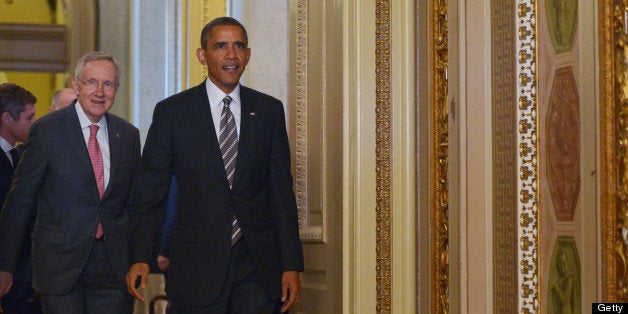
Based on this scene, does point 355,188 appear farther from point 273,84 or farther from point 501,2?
point 273,84

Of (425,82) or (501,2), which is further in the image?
(425,82)

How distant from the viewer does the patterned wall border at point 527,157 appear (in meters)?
3.77

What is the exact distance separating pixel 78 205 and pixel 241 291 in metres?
0.83

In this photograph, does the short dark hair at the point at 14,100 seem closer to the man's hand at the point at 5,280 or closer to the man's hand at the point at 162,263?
the man's hand at the point at 162,263

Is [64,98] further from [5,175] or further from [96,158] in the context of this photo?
[96,158]

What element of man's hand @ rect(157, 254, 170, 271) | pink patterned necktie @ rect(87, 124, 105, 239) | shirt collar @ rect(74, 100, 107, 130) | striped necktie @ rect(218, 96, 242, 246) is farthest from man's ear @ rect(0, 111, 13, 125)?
striped necktie @ rect(218, 96, 242, 246)

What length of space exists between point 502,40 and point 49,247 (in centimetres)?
213

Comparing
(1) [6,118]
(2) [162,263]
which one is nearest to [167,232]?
(2) [162,263]

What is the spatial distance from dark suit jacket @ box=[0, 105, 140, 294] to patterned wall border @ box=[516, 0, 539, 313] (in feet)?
6.07

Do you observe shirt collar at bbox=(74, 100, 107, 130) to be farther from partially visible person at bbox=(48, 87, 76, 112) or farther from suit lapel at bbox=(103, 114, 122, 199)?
partially visible person at bbox=(48, 87, 76, 112)

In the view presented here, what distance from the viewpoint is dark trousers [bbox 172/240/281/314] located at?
15.2ft

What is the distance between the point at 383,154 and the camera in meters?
4.95

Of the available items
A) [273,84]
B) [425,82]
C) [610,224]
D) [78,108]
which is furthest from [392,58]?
[273,84]

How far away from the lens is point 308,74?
17.9ft
